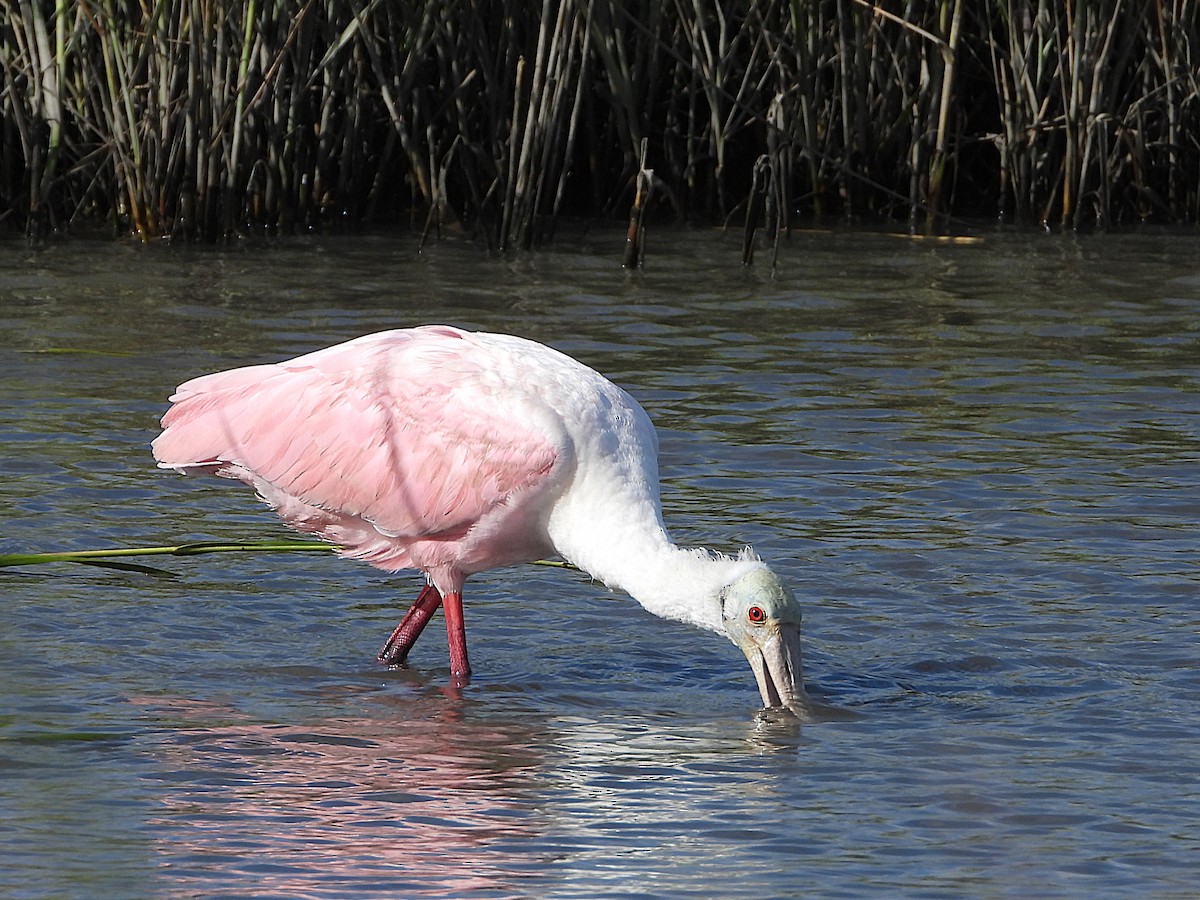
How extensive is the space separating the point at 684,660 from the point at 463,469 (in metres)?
0.83

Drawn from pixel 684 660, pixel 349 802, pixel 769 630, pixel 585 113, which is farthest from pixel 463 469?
pixel 585 113

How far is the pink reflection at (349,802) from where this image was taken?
14.6 ft

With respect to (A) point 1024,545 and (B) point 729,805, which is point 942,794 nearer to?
(B) point 729,805

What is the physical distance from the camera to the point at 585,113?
14.2m

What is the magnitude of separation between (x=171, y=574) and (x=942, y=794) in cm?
260

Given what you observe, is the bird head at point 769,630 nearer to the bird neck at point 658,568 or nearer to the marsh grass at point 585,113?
the bird neck at point 658,568

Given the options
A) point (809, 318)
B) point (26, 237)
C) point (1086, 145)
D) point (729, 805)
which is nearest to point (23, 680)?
point (729, 805)

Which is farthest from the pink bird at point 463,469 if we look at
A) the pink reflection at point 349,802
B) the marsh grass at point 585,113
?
the marsh grass at point 585,113

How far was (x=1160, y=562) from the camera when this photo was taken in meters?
6.90

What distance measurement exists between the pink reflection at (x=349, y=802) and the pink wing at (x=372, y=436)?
571 millimetres

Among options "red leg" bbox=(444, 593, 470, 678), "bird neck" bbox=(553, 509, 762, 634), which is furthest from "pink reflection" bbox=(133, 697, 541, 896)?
"bird neck" bbox=(553, 509, 762, 634)

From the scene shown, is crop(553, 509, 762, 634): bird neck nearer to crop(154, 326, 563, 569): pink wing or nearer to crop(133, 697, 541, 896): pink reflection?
crop(154, 326, 563, 569): pink wing

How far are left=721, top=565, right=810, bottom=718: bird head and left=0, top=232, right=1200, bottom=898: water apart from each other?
0.45ft

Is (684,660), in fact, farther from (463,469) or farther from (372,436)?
(372,436)
